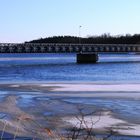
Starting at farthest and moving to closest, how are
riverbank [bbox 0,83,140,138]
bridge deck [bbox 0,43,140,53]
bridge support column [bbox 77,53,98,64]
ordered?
bridge deck [bbox 0,43,140,53], bridge support column [bbox 77,53,98,64], riverbank [bbox 0,83,140,138]

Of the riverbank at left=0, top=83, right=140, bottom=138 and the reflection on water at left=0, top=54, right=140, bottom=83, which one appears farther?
the reflection on water at left=0, top=54, right=140, bottom=83

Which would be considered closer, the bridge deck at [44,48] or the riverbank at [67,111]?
the riverbank at [67,111]

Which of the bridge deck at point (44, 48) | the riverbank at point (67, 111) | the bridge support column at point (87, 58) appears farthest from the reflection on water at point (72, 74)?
the bridge deck at point (44, 48)

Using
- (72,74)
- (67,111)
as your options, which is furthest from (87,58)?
(67,111)

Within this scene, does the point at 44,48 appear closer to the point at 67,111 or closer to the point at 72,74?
the point at 72,74

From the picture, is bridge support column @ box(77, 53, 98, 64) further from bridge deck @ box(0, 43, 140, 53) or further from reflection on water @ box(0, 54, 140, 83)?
bridge deck @ box(0, 43, 140, 53)

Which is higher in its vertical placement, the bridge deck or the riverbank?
the riverbank

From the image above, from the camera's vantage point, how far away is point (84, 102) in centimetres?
2800

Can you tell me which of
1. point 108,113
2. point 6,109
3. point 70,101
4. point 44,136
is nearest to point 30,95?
point 70,101

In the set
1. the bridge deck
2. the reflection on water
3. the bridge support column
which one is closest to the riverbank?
the reflection on water

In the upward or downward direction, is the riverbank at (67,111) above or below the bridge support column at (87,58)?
above

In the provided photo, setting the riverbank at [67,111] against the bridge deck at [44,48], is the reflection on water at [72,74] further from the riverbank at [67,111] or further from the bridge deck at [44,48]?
the bridge deck at [44,48]

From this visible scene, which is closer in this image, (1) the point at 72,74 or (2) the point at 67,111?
(2) the point at 67,111

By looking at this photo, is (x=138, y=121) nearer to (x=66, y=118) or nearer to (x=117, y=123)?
(x=117, y=123)
